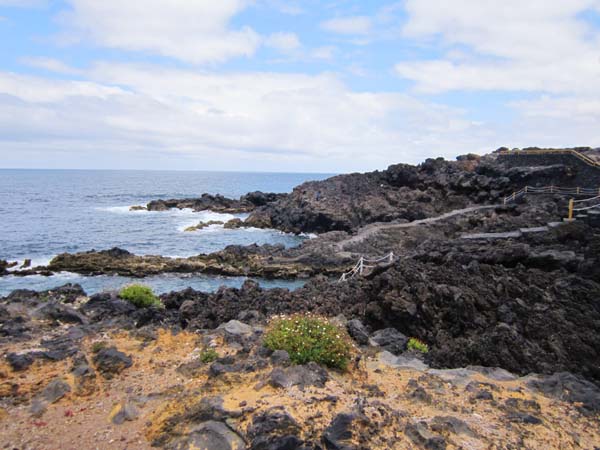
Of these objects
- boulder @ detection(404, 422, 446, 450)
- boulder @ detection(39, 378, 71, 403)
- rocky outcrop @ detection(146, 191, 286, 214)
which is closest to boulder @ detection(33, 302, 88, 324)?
boulder @ detection(39, 378, 71, 403)

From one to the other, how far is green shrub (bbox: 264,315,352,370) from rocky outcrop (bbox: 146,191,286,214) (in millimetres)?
64387

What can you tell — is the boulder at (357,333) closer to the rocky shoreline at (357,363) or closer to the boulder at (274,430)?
the rocky shoreline at (357,363)

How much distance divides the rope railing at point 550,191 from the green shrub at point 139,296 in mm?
36746

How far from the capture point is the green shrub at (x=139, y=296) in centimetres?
1787

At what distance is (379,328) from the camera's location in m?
14.8

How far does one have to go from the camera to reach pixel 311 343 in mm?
9328

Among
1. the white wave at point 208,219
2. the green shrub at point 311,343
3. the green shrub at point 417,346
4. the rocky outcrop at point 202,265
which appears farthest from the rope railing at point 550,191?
the green shrub at point 311,343

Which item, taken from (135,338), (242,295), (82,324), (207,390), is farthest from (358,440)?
(242,295)

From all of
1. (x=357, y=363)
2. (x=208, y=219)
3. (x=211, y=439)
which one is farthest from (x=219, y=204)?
(x=211, y=439)

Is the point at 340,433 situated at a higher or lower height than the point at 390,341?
higher

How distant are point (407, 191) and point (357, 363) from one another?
164ft

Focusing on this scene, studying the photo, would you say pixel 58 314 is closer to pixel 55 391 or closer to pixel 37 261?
pixel 55 391

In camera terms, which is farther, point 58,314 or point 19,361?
point 58,314

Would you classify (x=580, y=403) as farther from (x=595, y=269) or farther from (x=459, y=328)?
(x=595, y=269)
